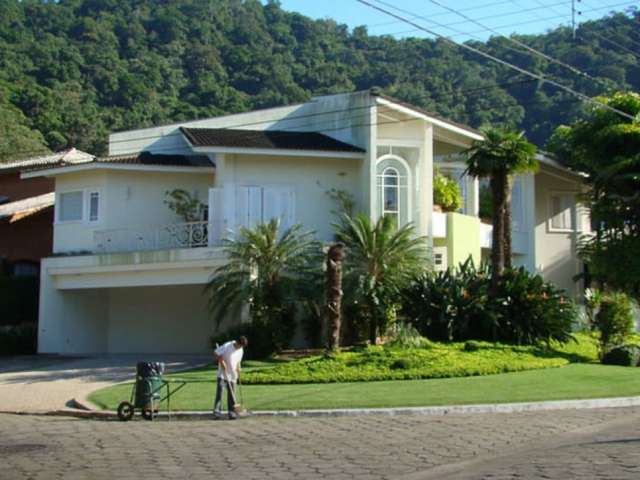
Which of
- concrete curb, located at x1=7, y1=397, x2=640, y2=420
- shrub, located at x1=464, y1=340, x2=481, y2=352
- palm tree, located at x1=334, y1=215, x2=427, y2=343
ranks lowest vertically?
concrete curb, located at x1=7, y1=397, x2=640, y2=420

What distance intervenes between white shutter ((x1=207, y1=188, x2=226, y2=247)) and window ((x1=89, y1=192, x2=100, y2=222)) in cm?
438

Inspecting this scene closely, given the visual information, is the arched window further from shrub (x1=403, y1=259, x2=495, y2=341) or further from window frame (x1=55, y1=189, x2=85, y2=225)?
window frame (x1=55, y1=189, x2=85, y2=225)

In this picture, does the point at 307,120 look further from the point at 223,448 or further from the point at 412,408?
the point at 223,448

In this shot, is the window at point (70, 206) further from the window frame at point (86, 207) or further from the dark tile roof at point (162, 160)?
the dark tile roof at point (162, 160)

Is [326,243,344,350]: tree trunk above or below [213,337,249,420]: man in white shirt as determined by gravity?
above

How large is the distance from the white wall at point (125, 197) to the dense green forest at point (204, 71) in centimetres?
2043

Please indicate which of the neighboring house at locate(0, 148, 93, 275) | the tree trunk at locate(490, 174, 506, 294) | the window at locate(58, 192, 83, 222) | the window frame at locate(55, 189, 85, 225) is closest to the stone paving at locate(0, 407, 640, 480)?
the tree trunk at locate(490, 174, 506, 294)

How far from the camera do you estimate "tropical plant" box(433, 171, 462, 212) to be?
3284 centimetres

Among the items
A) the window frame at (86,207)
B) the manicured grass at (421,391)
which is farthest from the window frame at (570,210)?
the window frame at (86,207)

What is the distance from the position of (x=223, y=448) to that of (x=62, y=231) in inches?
775

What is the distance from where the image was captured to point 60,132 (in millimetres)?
67000

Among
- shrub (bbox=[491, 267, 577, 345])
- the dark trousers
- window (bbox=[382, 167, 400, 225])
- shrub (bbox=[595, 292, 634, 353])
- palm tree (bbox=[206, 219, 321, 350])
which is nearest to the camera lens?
the dark trousers

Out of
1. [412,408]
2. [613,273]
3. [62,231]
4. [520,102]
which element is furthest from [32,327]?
[520,102]

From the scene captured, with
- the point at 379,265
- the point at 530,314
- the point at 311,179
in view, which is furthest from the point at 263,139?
the point at 530,314
